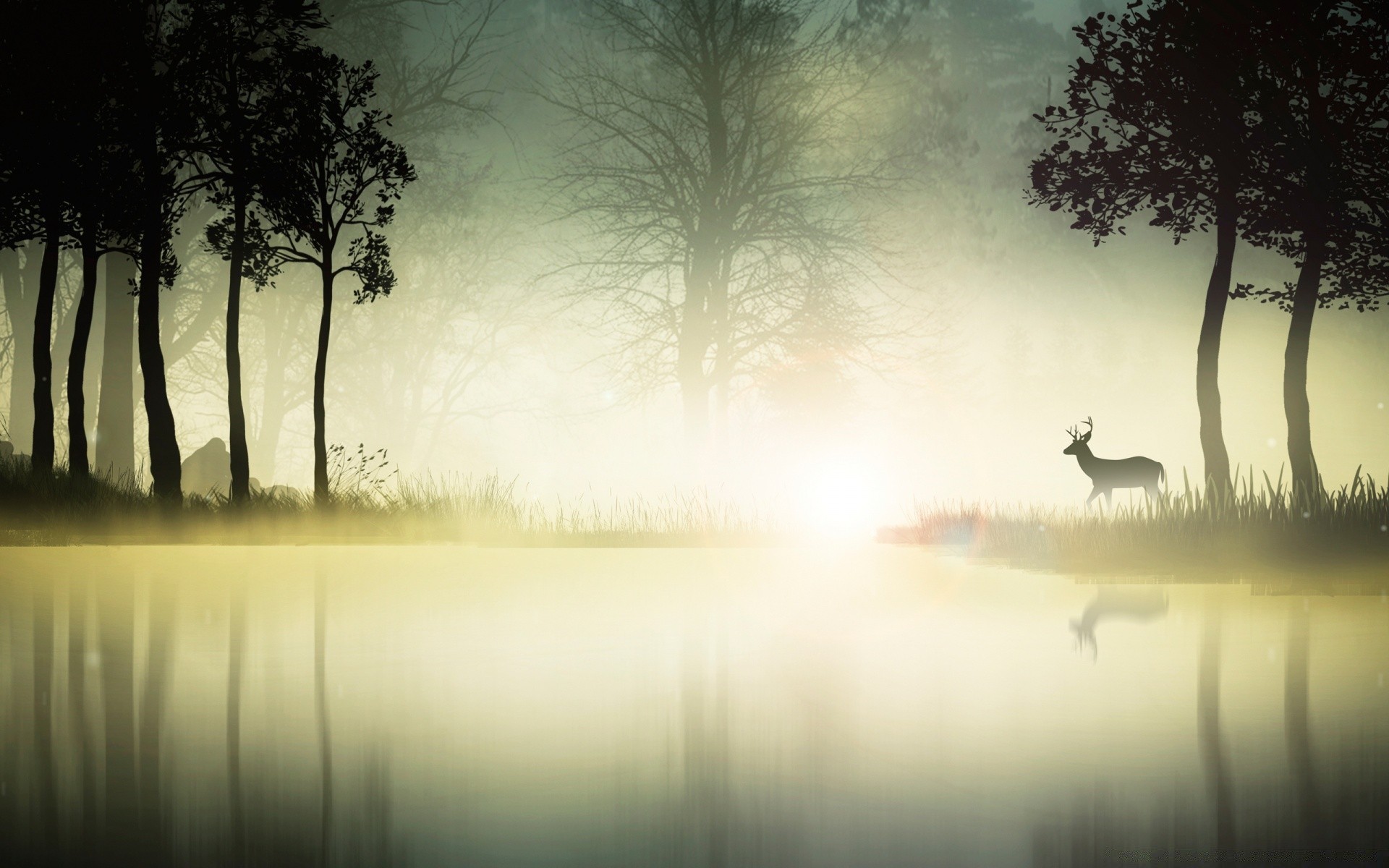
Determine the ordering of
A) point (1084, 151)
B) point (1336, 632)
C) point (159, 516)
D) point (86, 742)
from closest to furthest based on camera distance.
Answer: point (86, 742), point (1336, 632), point (159, 516), point (1084, 151)

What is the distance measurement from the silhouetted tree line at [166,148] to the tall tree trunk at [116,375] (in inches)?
160

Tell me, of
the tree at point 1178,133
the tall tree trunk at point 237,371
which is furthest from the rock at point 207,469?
the tree at point 1178,133

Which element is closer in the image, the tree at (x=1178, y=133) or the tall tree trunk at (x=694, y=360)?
the tree at (x=1178, y=133)

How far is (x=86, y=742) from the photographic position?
4.02m

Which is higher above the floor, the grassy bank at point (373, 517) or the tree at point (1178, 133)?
the tree at point (1178, 133)

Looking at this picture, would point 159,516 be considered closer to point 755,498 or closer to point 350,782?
point 755,498

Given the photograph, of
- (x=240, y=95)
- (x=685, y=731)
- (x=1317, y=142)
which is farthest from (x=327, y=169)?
(x=685, y=731)

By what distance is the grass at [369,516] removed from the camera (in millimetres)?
14555

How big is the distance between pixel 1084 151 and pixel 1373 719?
41.0ft

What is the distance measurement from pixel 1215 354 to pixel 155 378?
1330 centimetres

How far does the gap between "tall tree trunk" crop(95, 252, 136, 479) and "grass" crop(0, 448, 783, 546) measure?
4.44m

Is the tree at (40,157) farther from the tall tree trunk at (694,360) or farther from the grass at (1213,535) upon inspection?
the grass at (1213,535)

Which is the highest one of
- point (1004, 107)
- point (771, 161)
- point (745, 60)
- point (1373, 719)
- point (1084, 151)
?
point (1004, 107)

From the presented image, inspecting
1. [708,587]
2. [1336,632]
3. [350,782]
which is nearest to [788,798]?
[350,782]
